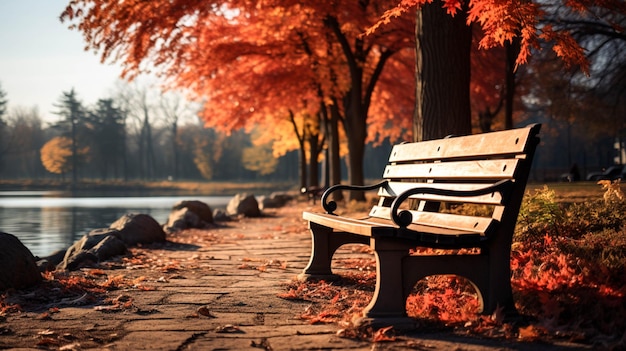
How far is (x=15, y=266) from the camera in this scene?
6102 millimetres

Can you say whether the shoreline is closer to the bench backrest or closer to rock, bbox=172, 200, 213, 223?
rock, bbox=172, 200, 213, 223

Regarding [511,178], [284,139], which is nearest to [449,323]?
[511,178]

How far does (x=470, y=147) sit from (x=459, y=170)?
7.7 inches

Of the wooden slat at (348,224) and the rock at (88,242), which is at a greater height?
the wooden slat at (348,224)

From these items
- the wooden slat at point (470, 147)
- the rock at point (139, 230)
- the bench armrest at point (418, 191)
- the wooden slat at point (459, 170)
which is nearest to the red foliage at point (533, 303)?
the bench armrest at point (418, 191)

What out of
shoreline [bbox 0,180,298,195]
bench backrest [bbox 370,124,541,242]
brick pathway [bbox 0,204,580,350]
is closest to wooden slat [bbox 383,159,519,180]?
bench backrest [bbox 370,124,541,242]

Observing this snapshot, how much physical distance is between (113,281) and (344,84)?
14.2 metres

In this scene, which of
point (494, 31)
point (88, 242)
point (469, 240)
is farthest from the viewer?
point (88, 242)

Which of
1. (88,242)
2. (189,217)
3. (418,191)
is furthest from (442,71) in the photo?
(189,217)

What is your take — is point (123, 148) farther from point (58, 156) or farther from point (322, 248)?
point (322, 248)

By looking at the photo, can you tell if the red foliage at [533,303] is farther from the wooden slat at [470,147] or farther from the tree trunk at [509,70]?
the tree trunk at [509,70]

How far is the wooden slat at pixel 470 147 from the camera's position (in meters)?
4.55

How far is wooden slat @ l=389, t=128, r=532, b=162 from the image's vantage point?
4547 millimetres

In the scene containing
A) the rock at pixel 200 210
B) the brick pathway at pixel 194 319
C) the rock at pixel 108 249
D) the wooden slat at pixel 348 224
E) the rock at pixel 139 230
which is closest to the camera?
the brick pathway at pixel 194 319
